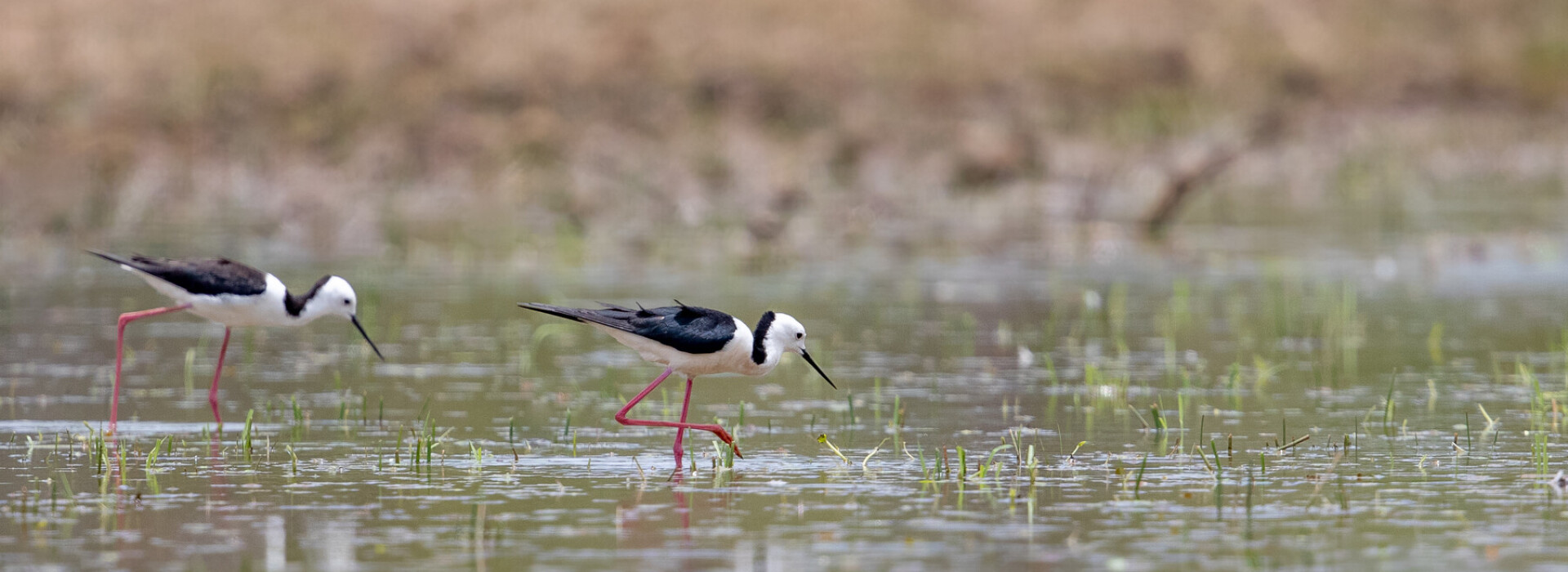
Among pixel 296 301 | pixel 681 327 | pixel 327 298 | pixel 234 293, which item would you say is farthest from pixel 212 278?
pixel 681 327

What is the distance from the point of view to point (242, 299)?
37.7ft

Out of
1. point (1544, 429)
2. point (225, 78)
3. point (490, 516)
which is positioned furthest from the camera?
point (225, 78)

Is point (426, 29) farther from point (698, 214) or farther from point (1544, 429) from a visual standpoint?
point (1544, 429)

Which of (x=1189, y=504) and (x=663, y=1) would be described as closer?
(x=1189, y=504)

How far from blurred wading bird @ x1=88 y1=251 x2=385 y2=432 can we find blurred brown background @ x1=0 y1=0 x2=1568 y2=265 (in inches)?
373

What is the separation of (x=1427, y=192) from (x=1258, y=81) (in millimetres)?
5971

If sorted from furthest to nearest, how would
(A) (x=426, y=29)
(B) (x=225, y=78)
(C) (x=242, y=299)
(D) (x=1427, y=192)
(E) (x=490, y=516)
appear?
(A) (x=426, y=29) → (B) (x=225, y=78) → (D) (x=1427, y=192) → (C) (x=242, y=299) → (E) (x=490, y=516)

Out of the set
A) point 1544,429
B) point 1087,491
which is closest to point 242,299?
point 1087,491

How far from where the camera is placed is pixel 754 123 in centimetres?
3222

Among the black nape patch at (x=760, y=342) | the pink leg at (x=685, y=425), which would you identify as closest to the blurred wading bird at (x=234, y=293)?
the pink leg at (x=685, y=425)

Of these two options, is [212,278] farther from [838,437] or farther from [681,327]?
[838,437]

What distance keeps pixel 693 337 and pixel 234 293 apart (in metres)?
2.92

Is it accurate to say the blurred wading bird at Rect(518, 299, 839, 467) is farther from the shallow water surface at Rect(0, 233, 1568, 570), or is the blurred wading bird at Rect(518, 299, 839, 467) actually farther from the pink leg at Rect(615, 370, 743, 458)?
the shallow water surface at Rect(0, 233, 1568, 570)

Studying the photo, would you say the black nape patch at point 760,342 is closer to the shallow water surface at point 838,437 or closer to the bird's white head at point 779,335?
the bird's white head at point 779,335
